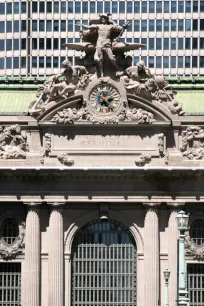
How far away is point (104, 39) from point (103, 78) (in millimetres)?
3570

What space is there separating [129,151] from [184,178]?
543 cm

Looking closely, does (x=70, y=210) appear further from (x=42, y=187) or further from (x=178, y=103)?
(x=178, y=103)

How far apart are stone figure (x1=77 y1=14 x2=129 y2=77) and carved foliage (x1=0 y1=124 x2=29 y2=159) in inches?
356

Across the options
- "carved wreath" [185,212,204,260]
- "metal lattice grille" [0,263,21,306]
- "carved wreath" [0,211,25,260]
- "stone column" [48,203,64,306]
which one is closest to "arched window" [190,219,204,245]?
"carved wreath" [185,212,204,260]

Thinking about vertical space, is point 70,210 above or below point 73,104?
below

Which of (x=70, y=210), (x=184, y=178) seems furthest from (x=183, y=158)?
(x=70, y=210)

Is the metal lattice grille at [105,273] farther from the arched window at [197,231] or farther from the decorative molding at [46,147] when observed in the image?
the decorative molding at [46,147]

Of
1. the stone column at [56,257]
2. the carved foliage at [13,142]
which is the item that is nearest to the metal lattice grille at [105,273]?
the stone column at [56,257]

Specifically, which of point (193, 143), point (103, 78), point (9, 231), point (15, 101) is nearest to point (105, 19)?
point (103, 78)

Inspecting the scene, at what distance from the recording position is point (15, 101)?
155625 millimetres

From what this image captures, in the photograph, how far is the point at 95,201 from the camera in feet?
493

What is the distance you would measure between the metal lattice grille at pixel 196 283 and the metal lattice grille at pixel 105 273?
497 cm

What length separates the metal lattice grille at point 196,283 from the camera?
150500 mm

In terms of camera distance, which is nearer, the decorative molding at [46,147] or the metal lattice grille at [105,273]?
the decorative molding at [46,147]
